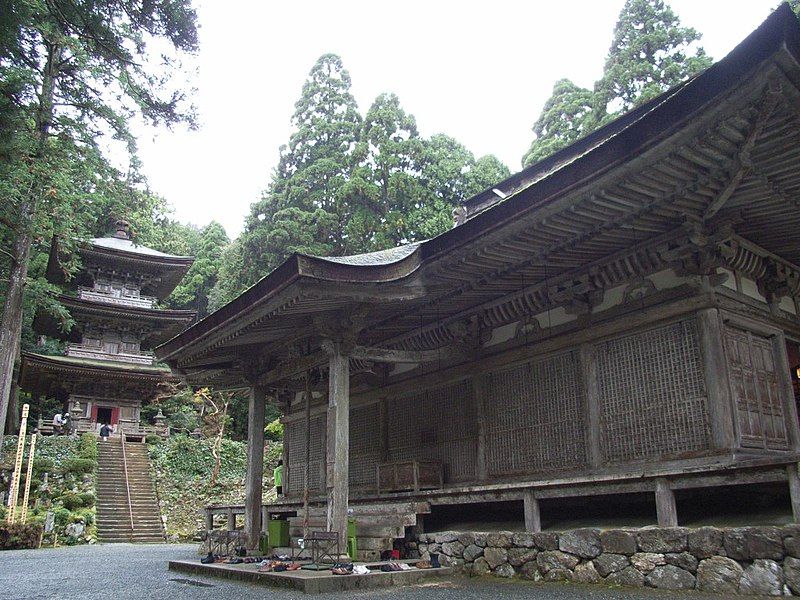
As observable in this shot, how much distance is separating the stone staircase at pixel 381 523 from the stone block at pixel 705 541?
3771 millimetres

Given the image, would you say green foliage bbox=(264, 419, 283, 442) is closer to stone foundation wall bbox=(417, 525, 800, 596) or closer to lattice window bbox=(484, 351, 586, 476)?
lattice window bbox=(484, 351, 586, 476)

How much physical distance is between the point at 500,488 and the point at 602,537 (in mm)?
1514

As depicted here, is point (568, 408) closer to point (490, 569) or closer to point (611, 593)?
point (490, 569)

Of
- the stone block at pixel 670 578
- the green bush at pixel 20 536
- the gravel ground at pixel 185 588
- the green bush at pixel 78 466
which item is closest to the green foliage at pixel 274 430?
the green bush at pixel 78 466

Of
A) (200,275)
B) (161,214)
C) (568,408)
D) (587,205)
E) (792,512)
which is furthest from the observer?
(161,214)

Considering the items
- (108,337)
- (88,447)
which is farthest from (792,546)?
(108,337)

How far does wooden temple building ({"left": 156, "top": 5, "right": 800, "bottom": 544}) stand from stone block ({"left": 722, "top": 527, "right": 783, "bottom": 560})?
374 mm

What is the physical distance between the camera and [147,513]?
2534cm

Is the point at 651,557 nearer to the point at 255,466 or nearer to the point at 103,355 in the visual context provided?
the point at 255,466

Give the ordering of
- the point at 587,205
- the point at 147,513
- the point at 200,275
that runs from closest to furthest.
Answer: the point at 587,205, the point at 147,513, the point at 200,275

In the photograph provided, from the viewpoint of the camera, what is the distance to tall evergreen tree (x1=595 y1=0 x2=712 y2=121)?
99.4ft

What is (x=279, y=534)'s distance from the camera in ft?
36.5

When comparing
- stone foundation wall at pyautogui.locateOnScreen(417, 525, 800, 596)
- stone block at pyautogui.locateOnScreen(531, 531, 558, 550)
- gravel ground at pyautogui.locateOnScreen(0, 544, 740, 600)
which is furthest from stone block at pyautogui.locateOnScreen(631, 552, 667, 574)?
stone block at pyautogui.locateOnScreen(531, 531, 558, 550)

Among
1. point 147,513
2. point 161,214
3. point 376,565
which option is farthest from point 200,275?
point 376,565
